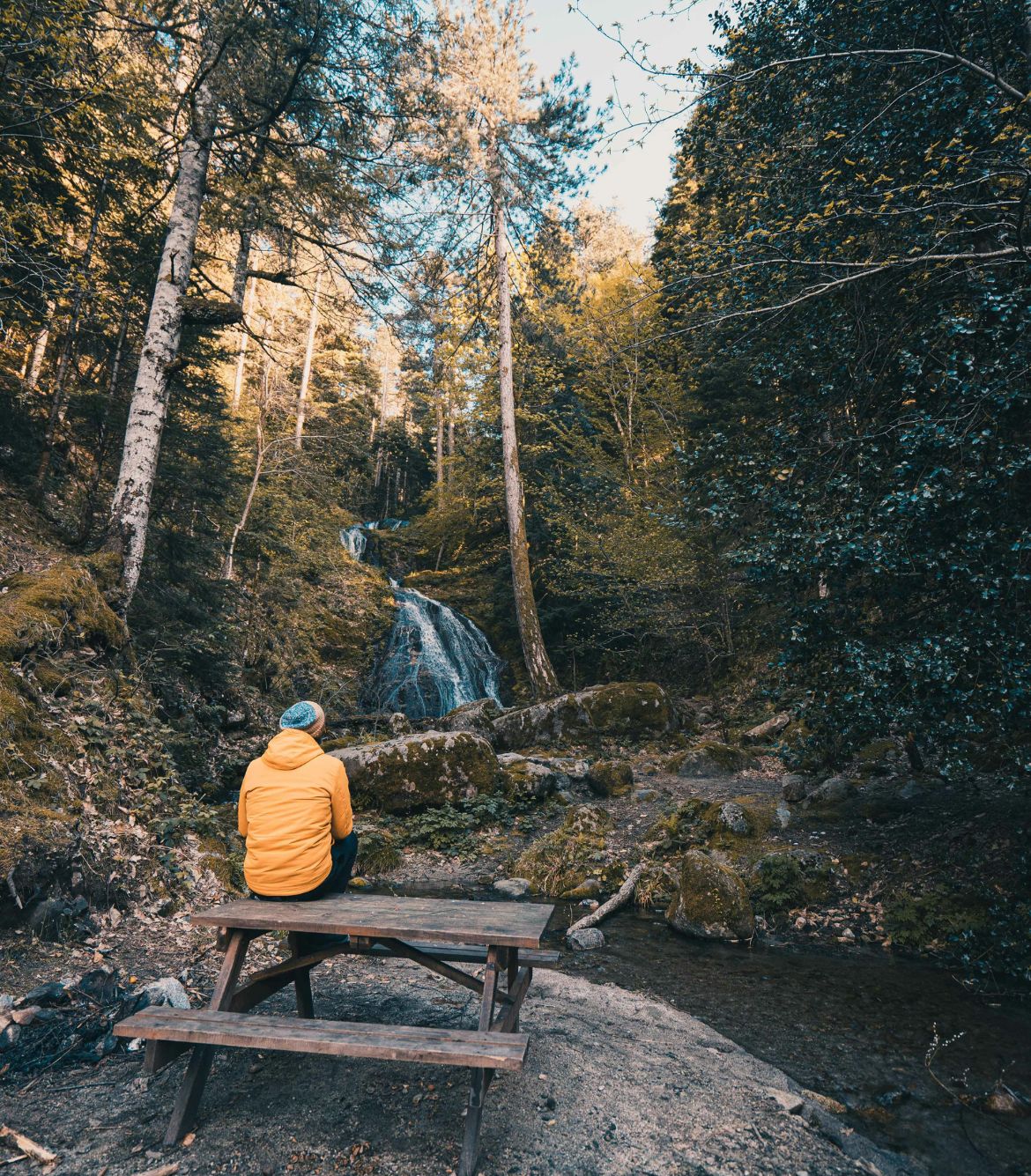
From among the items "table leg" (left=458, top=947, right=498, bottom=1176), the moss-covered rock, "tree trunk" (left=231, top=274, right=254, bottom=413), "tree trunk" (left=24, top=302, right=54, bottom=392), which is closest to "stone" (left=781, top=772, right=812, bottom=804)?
the moss-covered rock

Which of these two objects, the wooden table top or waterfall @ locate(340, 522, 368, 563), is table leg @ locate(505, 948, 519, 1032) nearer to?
the wooden table top

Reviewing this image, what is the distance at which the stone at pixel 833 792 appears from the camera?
8.18 metres

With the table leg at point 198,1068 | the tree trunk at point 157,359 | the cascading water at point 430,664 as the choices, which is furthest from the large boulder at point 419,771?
the table leg at point 198,1068

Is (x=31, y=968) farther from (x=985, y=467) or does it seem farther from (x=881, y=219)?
(x=881, y=219)

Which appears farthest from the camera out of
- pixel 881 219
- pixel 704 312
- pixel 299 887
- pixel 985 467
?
pixel 704 312

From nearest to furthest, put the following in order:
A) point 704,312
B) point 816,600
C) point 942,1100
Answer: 1. point 942,1100
2. point 816,600
3. point 704,312

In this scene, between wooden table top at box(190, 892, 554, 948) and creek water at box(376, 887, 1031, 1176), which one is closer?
wooden table top at box(190, 892, 554, 948)

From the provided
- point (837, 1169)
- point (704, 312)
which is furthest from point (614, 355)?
point (837, 1169)

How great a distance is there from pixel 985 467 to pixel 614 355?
3371 millimetres

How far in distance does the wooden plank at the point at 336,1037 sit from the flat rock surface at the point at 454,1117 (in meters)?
0.50

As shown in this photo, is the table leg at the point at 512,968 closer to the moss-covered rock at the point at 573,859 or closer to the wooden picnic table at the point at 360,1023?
the wooden picnic table at the point at 360,1023

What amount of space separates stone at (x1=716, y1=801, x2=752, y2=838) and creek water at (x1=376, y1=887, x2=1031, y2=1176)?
6.36ft

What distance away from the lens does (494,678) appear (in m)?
19.6

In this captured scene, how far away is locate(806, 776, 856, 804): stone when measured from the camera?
26.8ft
